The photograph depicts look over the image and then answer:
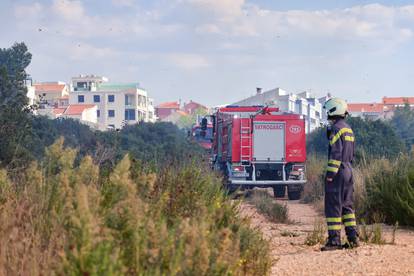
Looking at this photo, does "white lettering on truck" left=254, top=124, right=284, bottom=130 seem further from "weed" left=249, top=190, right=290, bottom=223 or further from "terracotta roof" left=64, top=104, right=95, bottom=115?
"terracotta roof" left=64, top=104, right=95, bottom=115

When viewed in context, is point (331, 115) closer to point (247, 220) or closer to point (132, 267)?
point (247, 220)

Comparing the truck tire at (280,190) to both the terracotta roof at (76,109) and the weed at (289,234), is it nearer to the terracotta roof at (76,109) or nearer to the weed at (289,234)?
the weed at (289,234)

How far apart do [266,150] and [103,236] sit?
69.6 ft

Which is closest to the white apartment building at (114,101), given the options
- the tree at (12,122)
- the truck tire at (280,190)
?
the tree at (12,122)

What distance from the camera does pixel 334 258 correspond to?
31.5 ft

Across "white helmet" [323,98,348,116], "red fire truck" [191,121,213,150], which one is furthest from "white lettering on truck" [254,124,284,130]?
"white helmet" [323,98,348,116]

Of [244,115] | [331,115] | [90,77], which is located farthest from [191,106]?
[331,115]

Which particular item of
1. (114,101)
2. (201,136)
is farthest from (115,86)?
(201,136)

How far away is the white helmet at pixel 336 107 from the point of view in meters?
10.8

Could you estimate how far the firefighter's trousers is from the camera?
10.7 m

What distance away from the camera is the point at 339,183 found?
35.4 ft

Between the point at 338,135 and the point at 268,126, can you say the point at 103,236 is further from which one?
the point at 268,126

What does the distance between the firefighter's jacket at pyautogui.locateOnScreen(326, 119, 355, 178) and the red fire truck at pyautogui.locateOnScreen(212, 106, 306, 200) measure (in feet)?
50.8

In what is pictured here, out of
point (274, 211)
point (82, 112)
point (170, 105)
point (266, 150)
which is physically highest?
point (170, 105)
